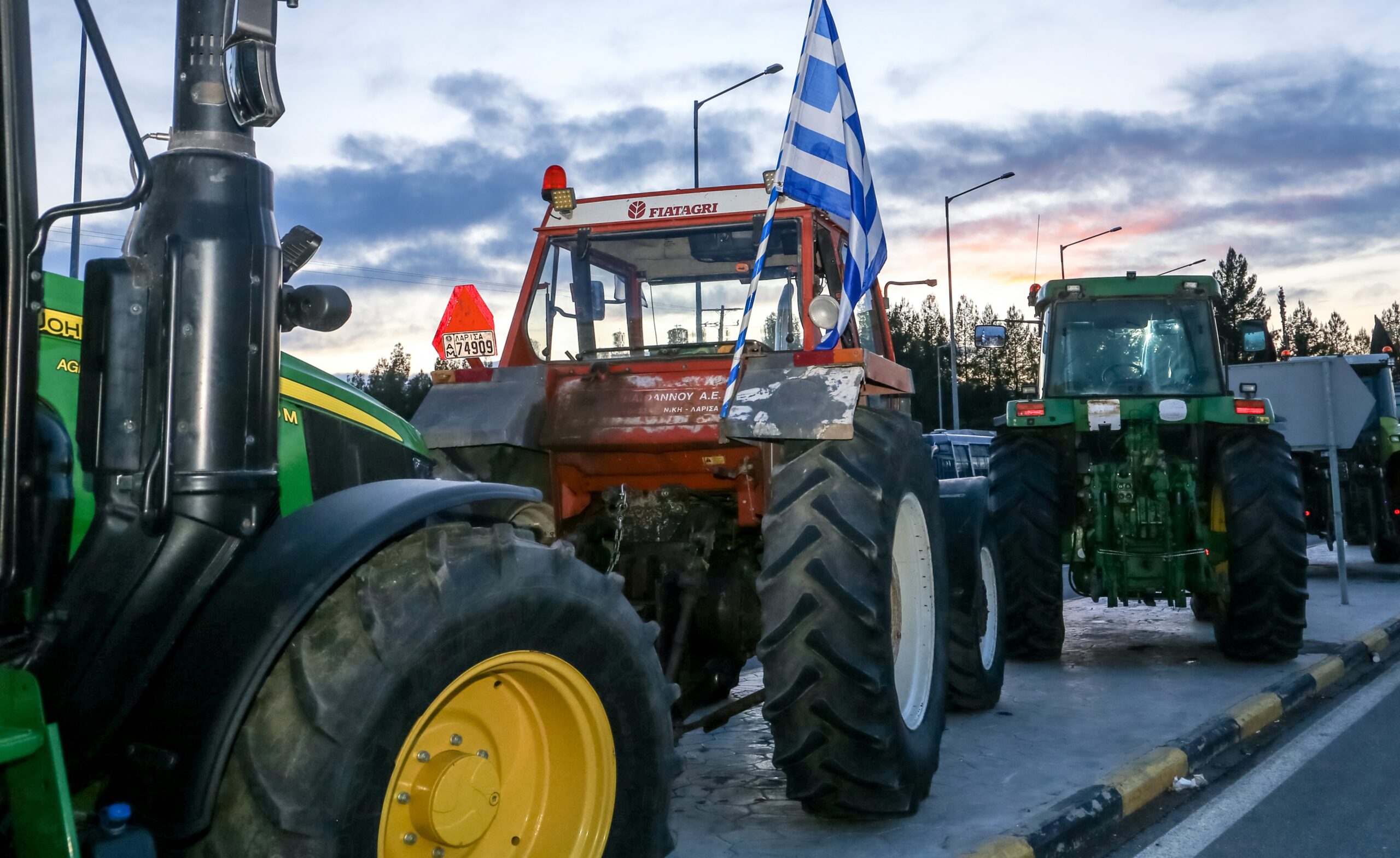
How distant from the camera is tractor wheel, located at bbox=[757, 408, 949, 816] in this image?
13.1 ft

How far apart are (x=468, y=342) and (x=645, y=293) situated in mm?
4050

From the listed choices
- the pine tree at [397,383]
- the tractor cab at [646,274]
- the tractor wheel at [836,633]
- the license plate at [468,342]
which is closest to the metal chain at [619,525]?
the tractor cab at [646,274]

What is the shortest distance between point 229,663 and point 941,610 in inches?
128

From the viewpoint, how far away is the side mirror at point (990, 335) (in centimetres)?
1415

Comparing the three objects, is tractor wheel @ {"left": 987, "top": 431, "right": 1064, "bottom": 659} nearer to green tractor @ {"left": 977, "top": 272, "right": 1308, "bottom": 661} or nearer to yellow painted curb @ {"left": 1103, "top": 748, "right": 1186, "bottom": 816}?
green tractor @ {"left": 977, "top": 272, "right": 1308, "bottom": 661}

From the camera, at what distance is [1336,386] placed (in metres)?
9.44

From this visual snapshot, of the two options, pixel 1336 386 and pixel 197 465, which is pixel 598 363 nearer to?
pixel 197 465

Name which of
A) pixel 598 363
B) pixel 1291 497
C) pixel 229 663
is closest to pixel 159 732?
pixel 229 663

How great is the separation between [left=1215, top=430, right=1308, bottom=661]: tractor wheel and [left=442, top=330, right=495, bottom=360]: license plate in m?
5.20

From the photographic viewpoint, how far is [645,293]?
5516mm

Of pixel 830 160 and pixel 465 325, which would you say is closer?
pixel 830 160

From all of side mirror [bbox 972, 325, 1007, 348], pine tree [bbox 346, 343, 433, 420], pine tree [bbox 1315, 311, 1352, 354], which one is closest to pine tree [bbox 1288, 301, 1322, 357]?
pine tree [bbox 1315, 311, 1352, 354]

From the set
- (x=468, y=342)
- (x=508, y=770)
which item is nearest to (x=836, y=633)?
(x=508, y=770)

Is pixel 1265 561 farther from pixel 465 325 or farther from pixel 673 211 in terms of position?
pixel 465 325
